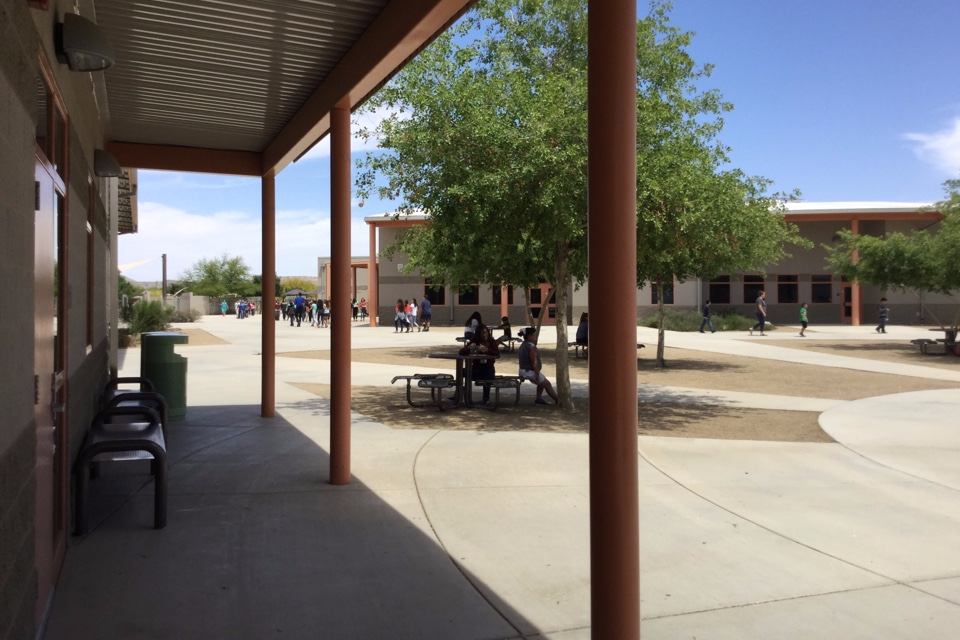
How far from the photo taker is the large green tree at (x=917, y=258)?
23.4 meters

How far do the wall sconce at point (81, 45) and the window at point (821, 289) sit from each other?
45.0 metres

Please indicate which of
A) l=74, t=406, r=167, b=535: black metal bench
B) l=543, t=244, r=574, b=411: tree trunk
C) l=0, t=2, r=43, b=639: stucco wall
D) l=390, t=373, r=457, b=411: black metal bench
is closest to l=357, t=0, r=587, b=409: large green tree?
l=543, t=244, r=574, b=411: tree trunk

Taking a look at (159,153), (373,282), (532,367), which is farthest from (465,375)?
(373,282)

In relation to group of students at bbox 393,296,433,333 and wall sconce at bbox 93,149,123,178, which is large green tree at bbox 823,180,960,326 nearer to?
group of students at bbox 393,296,433,333

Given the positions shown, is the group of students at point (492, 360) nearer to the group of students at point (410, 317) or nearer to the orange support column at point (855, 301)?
the group of students at point (410, 317)

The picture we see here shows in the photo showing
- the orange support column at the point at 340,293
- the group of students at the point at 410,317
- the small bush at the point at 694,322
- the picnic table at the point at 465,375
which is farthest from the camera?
the group of students at the point at 410,317

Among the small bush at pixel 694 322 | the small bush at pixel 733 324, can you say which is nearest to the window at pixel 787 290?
the small bush at pixel 694 322

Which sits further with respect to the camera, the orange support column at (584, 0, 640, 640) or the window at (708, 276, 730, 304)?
the window at (708, 276, 730, 304)

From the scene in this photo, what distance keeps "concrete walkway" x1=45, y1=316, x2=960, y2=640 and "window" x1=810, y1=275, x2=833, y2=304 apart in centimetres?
3711

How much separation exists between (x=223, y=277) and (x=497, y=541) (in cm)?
10878

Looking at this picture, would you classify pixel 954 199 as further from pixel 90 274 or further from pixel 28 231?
pixel 28 231

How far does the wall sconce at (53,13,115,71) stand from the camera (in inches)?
180

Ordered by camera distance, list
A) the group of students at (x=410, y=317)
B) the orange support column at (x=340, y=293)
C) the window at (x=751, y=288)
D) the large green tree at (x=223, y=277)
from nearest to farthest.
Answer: the orange support column at (x=340, y=293), the group of students at (x=410, y=317), the window at (x=751, y=288), the large green tree at (x=223, y=277)

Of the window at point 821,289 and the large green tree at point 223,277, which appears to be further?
the large green tree at point 223,277
